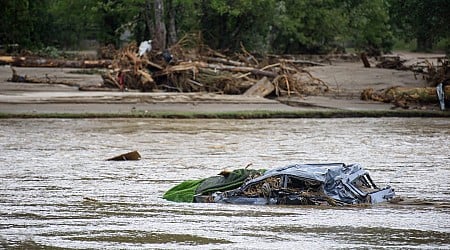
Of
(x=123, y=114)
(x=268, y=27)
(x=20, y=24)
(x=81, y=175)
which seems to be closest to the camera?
(x=81, y=175)

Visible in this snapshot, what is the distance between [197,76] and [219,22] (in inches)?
729

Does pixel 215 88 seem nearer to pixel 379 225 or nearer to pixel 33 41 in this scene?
pixel 379 225

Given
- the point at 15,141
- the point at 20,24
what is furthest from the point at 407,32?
the point at 20,24

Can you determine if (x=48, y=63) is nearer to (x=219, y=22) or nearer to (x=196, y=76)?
(x=219, y=22)

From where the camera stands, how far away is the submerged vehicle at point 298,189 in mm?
13984

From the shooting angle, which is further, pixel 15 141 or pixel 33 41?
pixel 33 41

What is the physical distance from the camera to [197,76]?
34.9 m

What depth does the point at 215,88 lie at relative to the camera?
3466 centimetres

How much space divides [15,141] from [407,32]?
17.5 metres

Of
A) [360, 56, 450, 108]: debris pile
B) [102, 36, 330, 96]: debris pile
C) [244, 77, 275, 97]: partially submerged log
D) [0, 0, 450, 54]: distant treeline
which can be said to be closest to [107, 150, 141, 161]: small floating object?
[360, 56, 450, 108]: debris pile

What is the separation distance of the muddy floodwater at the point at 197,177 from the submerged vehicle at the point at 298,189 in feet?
1.01

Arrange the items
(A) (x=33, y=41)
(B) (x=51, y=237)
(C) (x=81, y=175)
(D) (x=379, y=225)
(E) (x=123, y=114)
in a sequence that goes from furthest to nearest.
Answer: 1. (A) (x=33, y=41)
2. (E) (x=123, y=114)
3. (C) (x=81, y=175)
4. (D) (x=379, y=225)
5. (B) (x=51, y=237)

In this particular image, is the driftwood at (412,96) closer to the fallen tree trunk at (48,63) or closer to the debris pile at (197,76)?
the debris pile at (197,76)

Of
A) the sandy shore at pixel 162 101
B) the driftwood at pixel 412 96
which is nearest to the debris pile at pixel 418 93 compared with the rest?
the driftwood at pixel 412 96
